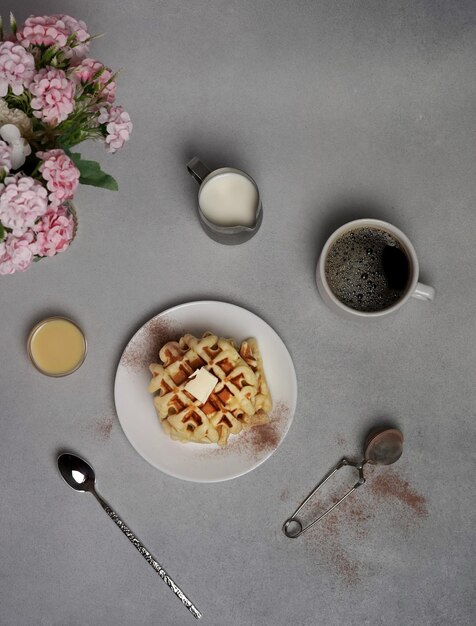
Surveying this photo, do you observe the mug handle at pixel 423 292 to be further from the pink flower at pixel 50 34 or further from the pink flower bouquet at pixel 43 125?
the pink flower at pixel 50 34

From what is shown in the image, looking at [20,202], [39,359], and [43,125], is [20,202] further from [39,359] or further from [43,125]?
[39,359]

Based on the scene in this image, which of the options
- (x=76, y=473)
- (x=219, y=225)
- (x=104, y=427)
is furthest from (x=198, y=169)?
(x=76, y=473)

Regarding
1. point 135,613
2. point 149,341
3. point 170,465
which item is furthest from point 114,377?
point 135,613

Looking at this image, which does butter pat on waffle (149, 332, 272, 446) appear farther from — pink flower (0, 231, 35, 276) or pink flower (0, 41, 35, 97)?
pink flower (0, 41, 35, 97)

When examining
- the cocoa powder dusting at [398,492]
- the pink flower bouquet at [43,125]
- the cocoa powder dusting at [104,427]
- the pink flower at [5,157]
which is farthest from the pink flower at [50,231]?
the cocoa powder dusting at [398,492]

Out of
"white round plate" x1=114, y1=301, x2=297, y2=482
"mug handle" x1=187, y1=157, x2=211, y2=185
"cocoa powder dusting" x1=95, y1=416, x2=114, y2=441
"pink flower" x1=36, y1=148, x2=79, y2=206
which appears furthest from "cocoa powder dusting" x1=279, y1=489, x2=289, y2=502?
"pink flower" x1=36, y1=148, x2=79, y2=206

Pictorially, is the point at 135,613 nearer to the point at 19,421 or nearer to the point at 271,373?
the point at 19,421
